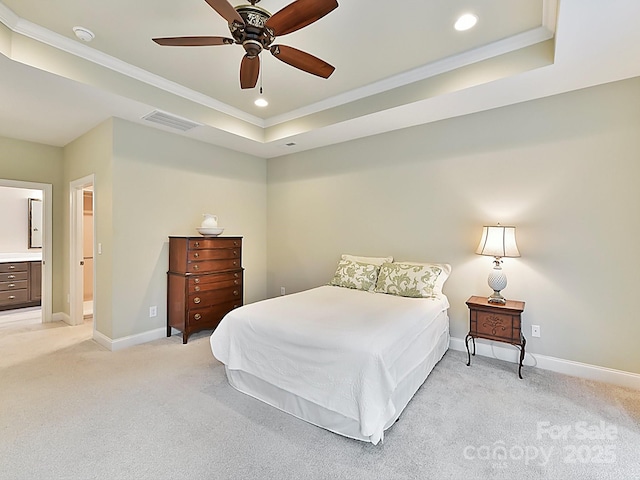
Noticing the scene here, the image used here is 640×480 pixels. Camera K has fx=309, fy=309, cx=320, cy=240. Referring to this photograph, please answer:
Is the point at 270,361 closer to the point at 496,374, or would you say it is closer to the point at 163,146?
the point at 496,374

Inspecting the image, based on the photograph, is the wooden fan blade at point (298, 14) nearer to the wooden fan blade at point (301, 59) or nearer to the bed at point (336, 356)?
the wooden fan blade at point (301, 59)

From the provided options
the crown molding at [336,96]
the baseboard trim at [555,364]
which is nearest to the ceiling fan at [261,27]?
the crown molding at [336,96]

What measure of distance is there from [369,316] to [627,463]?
5.50 feet

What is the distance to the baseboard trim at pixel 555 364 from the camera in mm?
2648

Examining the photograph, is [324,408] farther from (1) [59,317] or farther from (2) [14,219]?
(2) [14,219]

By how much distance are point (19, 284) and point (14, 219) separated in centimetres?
123

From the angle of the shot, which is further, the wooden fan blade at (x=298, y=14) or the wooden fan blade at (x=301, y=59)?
the wooden fan blade at (x=301, y=59)

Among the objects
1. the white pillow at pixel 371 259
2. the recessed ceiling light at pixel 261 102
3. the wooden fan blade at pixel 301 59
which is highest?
the recessed ceiling light at pixel 261 102

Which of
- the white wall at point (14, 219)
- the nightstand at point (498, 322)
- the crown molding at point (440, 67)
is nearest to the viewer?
the crown molding at point (440, 67)

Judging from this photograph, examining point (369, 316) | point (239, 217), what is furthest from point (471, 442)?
point (239, 217)

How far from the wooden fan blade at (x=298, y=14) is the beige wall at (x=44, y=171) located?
4.51 meters

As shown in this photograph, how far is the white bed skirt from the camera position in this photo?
1987mm

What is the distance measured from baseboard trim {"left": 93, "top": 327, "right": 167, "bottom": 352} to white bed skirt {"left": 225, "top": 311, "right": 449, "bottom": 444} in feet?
5.55

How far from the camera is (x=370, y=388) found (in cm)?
183
